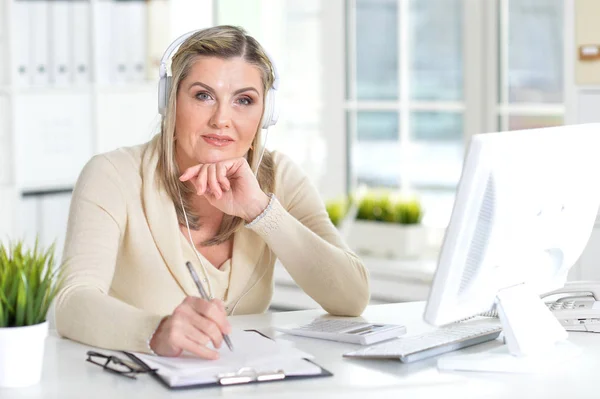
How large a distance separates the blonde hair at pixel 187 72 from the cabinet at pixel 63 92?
157 cm

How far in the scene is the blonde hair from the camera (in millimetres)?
2158

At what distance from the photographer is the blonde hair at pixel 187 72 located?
85.0 inches

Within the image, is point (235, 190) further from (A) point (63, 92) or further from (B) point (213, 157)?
(A) point (63, 92)

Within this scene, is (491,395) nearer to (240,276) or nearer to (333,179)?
(240,276)

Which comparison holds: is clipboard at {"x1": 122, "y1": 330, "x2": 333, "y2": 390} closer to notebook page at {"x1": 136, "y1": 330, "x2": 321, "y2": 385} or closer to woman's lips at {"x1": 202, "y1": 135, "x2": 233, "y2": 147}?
notebook page at {"x1": 136, "y1": 330, "x2": 321, "y2": 385}

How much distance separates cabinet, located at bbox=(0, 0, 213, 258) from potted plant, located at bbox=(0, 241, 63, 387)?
7.15 ft

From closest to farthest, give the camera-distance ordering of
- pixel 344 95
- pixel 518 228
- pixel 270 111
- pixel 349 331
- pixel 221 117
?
pixel 518 228 → pixel 349 331 → pixel 221 117 → pixel 270 111 → pixel 344 95

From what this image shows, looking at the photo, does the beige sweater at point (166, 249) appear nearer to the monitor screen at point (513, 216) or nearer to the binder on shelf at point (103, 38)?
the monitor screen at point (513, 216)

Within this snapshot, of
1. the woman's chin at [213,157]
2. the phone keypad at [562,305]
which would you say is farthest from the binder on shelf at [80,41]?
the phone keypad at [562,305]

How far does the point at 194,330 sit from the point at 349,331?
349mm

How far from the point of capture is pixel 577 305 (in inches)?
79.5

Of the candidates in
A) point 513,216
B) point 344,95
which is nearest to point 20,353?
point 513,216

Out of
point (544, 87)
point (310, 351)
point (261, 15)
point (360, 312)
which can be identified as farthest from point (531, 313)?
point (261, 15)

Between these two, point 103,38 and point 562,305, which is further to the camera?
point 103,38
